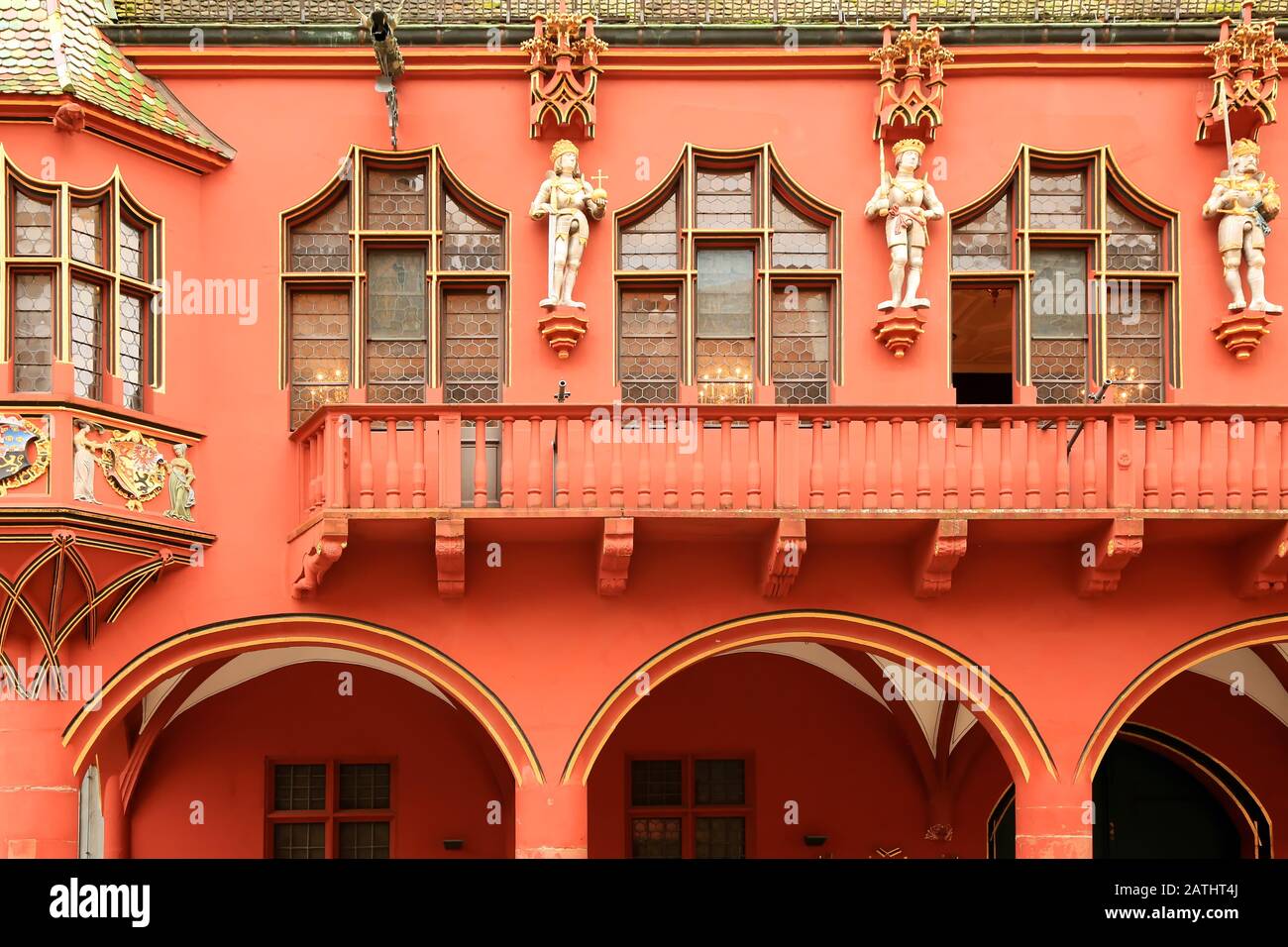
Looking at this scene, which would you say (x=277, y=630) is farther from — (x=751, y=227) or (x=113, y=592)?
(x=751, y=227)

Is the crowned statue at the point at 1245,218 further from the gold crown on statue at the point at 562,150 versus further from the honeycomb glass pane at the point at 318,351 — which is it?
the honeycomb glass pane at the point at 318,351

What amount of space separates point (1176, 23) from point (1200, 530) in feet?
14.3

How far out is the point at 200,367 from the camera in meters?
14.6

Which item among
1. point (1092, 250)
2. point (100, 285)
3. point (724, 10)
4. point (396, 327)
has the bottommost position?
point (396, 327)

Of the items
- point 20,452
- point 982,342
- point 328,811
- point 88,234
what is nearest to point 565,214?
point 88,234

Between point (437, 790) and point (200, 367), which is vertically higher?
point (200, 367)

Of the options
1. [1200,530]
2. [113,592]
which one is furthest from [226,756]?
[1200,530]

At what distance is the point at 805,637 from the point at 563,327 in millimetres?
3190

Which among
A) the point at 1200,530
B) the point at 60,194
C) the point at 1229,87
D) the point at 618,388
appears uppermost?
the point at 1229,87

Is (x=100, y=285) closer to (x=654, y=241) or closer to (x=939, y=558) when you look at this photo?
(x=654, y=241)

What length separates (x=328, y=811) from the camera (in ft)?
54.9
